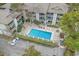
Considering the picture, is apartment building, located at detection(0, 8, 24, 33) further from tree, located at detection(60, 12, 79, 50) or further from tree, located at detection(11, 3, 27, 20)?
tree, located at detection(60, 12, 79, 50)

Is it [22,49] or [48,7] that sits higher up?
[48,7]

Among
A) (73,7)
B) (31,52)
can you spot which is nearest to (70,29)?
(73,7)

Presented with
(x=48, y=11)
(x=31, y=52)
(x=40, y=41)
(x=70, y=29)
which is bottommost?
(x=31, y=52)

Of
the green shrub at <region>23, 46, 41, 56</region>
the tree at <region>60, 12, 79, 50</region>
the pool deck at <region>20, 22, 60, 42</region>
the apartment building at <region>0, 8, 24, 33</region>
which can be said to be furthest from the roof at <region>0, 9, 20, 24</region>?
the tree at <region>60, 12, 79, 50</region>

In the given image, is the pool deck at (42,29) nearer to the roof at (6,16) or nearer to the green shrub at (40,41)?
the green shrub at (40,41)

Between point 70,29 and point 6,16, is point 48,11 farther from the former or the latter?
point 6,16

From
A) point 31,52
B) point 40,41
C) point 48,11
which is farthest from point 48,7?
point 31,52
